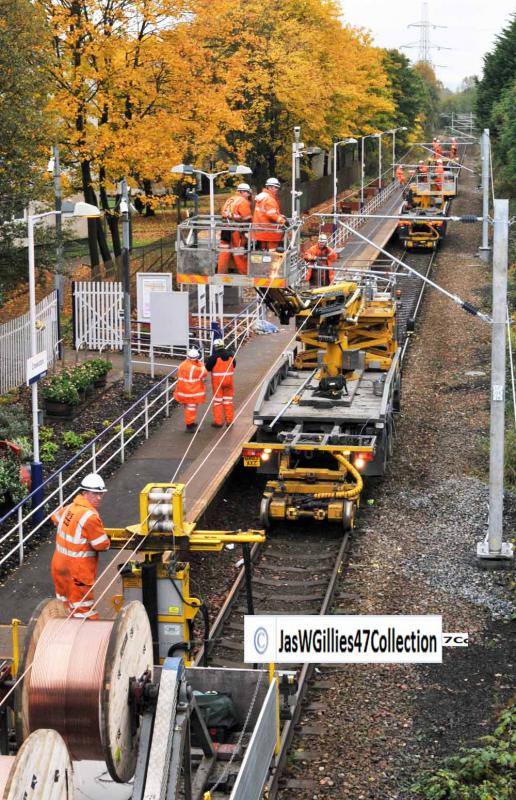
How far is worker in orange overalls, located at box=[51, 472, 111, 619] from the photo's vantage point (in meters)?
12.2

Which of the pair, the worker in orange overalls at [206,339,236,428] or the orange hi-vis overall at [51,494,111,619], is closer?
the orange hi-vis overall at [51,494,111,619]

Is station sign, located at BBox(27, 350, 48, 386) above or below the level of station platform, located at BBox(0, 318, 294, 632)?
above

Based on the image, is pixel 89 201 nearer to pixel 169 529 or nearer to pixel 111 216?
pixel 111 216

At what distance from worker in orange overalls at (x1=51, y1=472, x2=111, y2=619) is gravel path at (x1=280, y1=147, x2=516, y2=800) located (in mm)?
2589

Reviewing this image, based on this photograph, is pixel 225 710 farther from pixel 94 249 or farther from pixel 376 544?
pixel 94 249

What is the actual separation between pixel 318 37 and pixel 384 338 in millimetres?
32570

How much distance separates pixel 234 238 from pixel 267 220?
0.73 metres

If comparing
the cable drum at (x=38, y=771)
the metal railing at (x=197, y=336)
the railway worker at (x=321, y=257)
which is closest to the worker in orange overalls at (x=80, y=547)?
the cable drum at (x=38, y=771)

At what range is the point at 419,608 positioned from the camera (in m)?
15.5

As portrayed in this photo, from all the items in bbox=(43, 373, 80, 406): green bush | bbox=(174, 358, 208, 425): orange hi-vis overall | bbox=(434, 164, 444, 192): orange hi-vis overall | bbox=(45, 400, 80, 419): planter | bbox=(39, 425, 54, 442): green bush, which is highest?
bbox=(434, 164, 444, 192): orange hi-vis overall

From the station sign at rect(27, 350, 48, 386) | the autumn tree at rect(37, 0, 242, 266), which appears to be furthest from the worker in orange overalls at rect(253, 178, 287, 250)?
the autumn tree at rect(37, 0, 242, 266)

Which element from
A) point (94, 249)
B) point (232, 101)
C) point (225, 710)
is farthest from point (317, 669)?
point (232, 101)

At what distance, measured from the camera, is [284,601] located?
16.0 metres

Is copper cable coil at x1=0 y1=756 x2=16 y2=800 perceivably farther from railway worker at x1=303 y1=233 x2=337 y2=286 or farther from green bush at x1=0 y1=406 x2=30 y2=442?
railway worker at x1=303 y1=233 x2=337 y2=286
